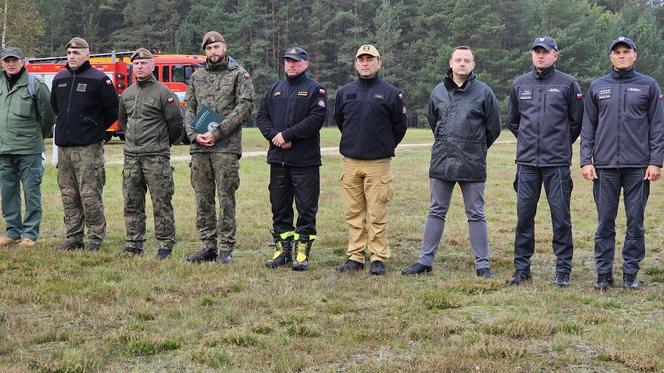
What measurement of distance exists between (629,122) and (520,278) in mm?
1599

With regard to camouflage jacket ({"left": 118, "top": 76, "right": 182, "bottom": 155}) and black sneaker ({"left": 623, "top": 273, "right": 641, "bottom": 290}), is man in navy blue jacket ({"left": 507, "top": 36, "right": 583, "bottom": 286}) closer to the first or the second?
black sneaker ({"left": 623, "top": 273, "right": 641, "bottom": 290})

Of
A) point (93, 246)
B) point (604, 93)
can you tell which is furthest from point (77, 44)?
point (604, 93)

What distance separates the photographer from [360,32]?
191 ft

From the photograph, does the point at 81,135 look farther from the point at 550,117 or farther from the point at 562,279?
the point at 562,279

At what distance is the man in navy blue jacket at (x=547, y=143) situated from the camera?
5.77 meters

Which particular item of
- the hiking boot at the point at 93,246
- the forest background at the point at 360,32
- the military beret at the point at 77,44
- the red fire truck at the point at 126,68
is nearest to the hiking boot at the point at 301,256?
the hiking boot at the point at 93,246

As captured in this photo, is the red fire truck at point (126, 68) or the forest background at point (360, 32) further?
the forest background at point (360, 32)

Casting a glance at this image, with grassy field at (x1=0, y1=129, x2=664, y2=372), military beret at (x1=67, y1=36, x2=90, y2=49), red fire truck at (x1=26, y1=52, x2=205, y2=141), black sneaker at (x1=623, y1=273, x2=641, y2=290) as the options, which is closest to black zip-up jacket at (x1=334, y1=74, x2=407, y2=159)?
grassy field at (x1=0, y1=129, x2=664, y2=372)

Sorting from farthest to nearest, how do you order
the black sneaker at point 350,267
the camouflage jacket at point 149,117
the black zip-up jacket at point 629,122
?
the camouflage jacket at point 149,117, the black sneaker at point 350,267, the black zip-up jacket at point 629,122

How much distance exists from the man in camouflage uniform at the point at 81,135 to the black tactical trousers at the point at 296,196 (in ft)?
6.32

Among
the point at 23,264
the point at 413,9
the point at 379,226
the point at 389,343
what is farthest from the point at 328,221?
the point at 413,9

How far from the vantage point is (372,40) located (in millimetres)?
57281

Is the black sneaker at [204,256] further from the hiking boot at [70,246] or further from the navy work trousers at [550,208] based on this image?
the navy work trousers at [550,208]

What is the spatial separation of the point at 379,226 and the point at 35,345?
3288mm
